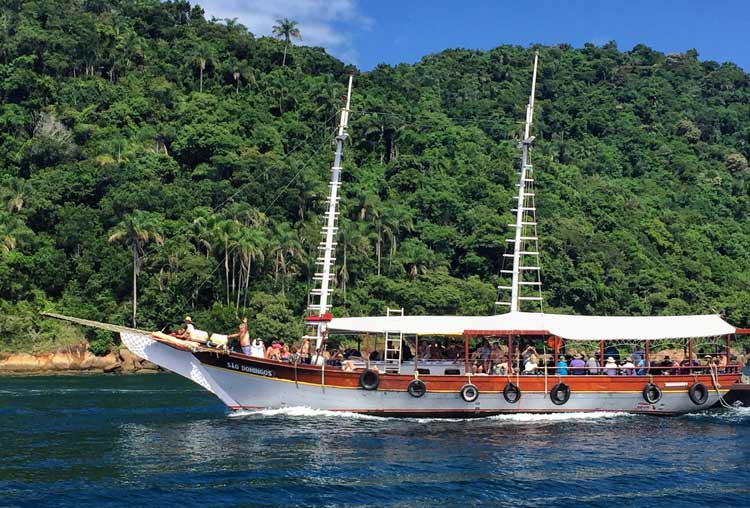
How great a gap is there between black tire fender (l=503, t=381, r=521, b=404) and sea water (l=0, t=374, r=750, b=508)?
0.72 m

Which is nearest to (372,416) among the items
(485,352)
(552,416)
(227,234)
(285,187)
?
(485,352)

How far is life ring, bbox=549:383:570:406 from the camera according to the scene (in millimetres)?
34250

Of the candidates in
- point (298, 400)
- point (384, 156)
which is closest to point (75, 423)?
point (298, 400)

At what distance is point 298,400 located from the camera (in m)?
34.0

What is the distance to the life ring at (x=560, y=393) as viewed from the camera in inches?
1348

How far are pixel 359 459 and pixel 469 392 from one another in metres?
9.01

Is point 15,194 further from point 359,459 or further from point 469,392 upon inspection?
point 359,459

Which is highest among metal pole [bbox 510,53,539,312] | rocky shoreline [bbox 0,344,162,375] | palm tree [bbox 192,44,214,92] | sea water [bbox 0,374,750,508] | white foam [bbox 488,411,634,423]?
palm tree [bbox 192,44,214,92]

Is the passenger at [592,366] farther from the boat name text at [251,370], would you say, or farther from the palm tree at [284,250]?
the palm tree at [284,250]

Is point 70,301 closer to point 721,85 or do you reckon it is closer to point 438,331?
point 438,331

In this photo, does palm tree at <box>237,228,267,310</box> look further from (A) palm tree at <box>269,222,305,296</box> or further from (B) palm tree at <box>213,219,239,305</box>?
(A) palm tree at <box>269,222,305,296</box>

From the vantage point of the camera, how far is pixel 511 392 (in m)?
34.0

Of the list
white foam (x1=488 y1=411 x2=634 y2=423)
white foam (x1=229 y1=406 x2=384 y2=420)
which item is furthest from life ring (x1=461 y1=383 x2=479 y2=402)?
white foam (x1=229 y1=406 x2=384 y2=420)

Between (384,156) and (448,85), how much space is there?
44.1 m
